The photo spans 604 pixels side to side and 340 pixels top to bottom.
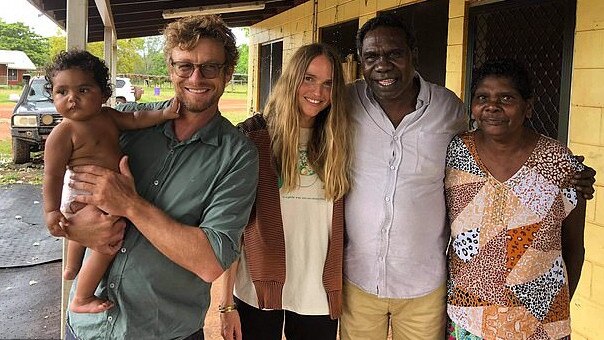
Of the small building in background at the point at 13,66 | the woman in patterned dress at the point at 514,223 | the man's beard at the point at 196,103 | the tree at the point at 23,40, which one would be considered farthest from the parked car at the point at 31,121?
the tree at the point at 23,40

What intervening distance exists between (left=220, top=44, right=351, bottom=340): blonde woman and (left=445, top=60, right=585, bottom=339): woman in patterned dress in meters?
0.49

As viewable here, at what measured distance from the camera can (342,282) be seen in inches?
86.4

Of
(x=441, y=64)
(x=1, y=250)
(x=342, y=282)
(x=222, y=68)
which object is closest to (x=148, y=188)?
(x=222, y=68)

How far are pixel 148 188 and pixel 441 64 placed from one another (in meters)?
3.51

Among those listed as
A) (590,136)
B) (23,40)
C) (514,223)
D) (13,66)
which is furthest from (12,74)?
(514,223)

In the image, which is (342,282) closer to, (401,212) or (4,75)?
(401,212)

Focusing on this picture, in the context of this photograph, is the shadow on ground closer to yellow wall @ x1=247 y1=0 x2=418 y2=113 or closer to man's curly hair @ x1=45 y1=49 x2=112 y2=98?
man's curly hair @ x1=45 y1=49 x2=112 y2=98

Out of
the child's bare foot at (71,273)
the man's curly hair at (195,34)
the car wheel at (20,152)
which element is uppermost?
the man's curly hair at (195,34)

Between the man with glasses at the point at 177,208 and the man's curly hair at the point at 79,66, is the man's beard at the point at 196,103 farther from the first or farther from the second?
the man's curly hair at the point at 79,66

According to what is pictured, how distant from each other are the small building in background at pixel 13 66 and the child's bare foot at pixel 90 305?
128ft

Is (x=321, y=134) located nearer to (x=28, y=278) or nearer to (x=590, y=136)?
(x=590, y=136)

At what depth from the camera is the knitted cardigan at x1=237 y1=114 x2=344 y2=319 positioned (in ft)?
6.88

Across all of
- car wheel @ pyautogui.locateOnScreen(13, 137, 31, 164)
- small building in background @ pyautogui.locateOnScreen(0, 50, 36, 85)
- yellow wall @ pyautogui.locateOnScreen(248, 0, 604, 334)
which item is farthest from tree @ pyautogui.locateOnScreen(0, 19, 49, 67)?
yellow wall @ pyautogui.locateOnScreen(248, 0, 604, 334)

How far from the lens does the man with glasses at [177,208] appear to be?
4.99 feet
